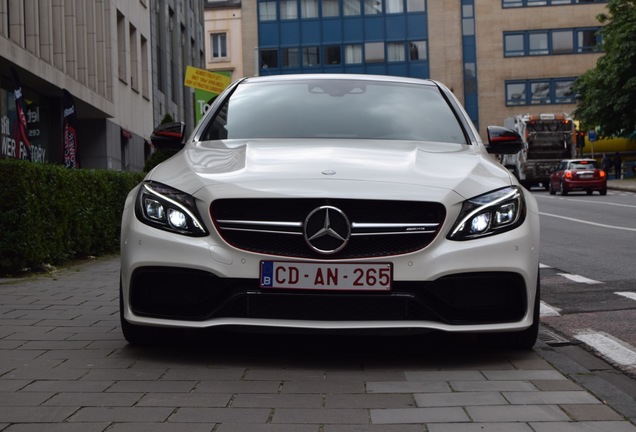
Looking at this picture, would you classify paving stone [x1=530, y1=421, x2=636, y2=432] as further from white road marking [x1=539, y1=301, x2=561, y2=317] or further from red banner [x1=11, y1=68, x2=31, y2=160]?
red banner [x1=11, y1=68, x2=31, y2=160]

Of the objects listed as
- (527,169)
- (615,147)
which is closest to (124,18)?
(527,169)

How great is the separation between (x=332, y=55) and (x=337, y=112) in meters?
60.5

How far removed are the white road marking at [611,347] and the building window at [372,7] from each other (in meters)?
61.3

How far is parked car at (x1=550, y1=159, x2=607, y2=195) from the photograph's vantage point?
3962 centimetres

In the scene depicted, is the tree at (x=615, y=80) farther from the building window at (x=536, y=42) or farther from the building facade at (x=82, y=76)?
the building facade at (x=82, y=76)

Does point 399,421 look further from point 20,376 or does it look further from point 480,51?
point 480,51

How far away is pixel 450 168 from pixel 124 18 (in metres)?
28.0

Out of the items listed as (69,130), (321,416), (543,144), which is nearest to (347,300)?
(321,416)

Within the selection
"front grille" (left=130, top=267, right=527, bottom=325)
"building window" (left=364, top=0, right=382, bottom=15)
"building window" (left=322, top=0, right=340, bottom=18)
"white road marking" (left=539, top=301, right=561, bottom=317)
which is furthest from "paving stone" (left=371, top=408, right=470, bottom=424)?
"building window" (left=322, top=0, right=340, bottom=18)

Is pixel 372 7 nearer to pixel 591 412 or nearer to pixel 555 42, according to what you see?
pixel 555 42

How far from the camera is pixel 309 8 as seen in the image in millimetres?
67125

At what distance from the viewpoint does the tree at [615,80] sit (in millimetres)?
47812

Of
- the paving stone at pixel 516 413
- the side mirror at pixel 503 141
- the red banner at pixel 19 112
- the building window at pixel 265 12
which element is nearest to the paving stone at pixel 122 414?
the paving stone at pixel 516 413

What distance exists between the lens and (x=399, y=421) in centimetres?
395
